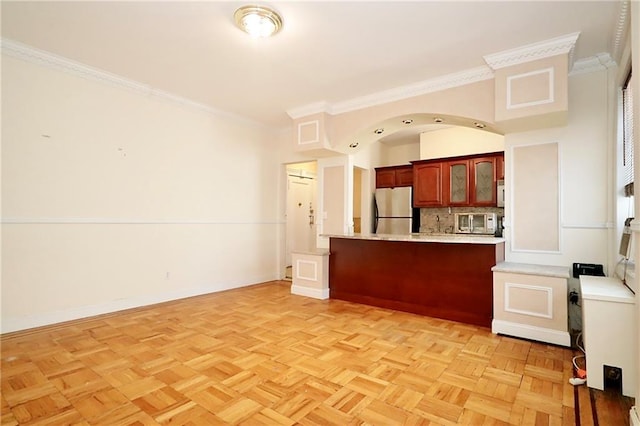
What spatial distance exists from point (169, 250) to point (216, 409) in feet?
9.65

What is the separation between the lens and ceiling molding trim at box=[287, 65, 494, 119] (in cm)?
348

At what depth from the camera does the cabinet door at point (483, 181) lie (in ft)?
18.1

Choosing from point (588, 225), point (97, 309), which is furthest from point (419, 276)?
point (97, 309)

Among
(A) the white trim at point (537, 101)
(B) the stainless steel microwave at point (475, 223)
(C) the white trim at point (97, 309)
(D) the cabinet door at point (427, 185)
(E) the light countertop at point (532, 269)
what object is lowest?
(C) the white trim at point (97, 309)

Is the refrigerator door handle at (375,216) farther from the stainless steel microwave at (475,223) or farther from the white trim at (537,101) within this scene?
the white trim at (537,101)

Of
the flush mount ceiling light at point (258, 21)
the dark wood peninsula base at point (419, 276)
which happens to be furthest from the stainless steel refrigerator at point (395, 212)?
the flush mount ceiling light at point (258, 21)

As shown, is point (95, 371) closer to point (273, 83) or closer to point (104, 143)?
point (104, 143)

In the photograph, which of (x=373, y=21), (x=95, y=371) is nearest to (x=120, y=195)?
(x=95, y=371)

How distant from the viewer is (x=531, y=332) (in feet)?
9.62

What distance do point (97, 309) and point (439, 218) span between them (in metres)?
5.72

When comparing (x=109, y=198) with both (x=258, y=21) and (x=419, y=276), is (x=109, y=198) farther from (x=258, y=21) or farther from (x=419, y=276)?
(x=419, y=276)

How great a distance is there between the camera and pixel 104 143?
3699mm

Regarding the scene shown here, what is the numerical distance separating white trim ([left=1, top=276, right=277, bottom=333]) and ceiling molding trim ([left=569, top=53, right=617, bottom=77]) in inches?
204

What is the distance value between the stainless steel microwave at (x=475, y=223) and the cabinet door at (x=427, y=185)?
0.46 meters
